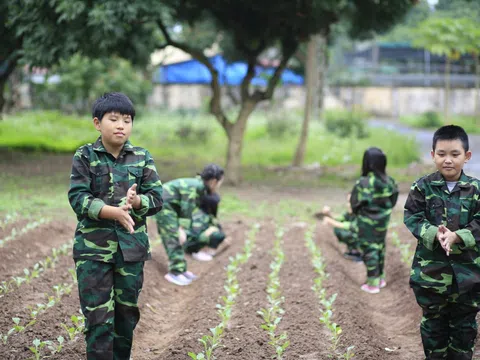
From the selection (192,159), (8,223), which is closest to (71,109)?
(192,159)

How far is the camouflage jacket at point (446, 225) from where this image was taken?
4379 mm

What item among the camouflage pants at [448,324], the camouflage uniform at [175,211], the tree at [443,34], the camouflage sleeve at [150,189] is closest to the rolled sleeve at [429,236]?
the camouflage pants at [448,324]

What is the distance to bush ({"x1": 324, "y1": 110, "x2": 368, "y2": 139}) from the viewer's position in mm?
24375

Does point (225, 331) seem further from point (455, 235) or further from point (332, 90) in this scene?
point (332, 90)

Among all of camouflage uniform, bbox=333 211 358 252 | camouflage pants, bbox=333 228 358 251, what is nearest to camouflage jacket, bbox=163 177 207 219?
camouflage uniform, bbox=333 211 358 252

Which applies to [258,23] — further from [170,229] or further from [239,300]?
[239,300]

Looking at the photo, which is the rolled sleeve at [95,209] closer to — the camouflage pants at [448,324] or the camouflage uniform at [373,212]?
the camouflage pants at [448,324]

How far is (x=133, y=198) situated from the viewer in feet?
13.4

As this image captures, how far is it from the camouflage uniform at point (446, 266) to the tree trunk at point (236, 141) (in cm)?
1105

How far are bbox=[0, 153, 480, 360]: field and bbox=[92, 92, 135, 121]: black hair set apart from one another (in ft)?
5.50

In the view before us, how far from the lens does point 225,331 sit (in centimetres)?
569

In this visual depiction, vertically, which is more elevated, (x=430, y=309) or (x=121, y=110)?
(x=121, y=110)

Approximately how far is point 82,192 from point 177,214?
12.1 ft

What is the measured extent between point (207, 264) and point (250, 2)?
23.8 feet
